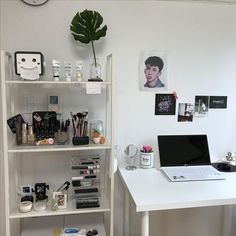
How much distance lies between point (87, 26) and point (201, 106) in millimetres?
1082

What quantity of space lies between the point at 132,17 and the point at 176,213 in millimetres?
1615

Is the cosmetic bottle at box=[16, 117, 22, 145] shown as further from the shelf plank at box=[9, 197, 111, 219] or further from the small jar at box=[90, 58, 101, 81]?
the small jar at box=[90, 58, 101, 81]

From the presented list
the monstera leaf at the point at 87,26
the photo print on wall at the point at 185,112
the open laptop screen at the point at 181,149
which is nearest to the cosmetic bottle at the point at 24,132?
the monstera leaf at the point at 87,26

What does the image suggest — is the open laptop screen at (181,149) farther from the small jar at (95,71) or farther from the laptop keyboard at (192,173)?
the small jar at (95,71)

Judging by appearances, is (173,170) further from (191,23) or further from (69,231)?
(191,23)

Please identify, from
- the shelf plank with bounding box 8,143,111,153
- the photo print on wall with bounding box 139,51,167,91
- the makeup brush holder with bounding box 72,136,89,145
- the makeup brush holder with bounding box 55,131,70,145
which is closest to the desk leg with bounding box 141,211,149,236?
the shelf plank with bounding box 8,143,111,153

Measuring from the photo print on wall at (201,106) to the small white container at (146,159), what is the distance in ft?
1.68

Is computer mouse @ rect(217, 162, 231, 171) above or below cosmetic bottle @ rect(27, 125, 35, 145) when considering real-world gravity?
below

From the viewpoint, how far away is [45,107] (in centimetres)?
192

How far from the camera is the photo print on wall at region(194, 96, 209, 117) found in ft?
6.95

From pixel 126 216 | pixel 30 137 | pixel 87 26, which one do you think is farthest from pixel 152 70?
pixel 126 216

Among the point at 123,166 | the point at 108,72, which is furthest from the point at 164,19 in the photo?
the point at 123,166

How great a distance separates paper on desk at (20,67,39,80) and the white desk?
902mm

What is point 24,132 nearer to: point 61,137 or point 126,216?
point 61,137
